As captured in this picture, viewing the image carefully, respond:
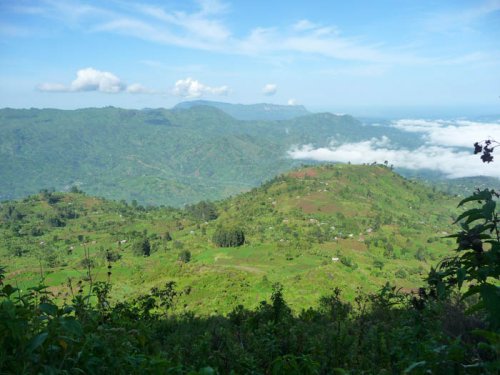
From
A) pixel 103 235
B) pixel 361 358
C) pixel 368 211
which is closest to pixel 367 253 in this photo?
pixel 368 211

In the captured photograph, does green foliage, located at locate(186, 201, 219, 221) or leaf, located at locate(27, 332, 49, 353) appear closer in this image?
leaf, located at locate(27, 332, 49, 353)

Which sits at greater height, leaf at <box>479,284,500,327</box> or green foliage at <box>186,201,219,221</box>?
leaf at <box>479,284,500,327</box>

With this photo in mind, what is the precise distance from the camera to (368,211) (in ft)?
397

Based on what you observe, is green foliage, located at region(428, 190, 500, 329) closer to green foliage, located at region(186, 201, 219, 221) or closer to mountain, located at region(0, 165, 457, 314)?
mountain, located at region(0, 165, 457, 314)

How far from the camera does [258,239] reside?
301ft

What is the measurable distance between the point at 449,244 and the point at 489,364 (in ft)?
372

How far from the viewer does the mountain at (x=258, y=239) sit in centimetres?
4688

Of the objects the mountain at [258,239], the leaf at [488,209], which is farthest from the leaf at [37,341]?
the mountain at [258,239]

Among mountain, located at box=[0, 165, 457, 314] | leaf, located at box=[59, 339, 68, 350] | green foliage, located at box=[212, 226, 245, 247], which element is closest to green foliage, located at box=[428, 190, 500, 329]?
leaf, located at box=[59, 339, 68, 350]

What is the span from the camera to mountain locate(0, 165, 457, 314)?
46.9 m

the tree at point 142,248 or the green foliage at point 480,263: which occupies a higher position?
the green foliage at point 480,263

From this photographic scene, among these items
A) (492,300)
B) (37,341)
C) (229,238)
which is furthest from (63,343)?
(229,238)

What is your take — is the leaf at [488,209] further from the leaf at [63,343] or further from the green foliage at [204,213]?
the green foliage at [204,213]

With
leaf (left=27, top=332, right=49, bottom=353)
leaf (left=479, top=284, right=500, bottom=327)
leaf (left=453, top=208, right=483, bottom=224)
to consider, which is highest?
leaf (left=453, top=208, right=483, bottom=224)
